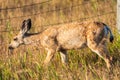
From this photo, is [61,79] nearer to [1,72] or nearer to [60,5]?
[1,72]

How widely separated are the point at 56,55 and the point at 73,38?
1.66 ft

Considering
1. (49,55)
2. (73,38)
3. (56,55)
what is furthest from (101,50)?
(56,55)

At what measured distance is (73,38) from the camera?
7.84 metres

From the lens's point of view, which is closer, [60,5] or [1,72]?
[1,72]

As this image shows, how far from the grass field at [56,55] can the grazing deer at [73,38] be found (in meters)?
0.12

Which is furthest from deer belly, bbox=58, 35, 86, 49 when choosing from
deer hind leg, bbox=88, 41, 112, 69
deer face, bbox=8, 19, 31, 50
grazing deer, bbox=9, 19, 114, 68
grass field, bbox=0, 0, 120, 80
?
deer face, bbox=8, 19, 31, 50

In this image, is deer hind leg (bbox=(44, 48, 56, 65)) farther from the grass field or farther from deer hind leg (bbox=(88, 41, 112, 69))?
deer hind leg (bbox=(88, 41, 112, 69))

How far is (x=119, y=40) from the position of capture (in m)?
7.73

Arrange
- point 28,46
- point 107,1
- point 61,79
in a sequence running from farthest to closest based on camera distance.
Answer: point 107,1 → point 28,46 → point 61,79

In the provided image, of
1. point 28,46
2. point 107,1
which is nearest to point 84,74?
point 28,46

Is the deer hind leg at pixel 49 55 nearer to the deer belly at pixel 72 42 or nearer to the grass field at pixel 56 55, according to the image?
the grass field at pixel 56 55

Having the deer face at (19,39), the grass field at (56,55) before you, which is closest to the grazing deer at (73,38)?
the deer face at (19,39)

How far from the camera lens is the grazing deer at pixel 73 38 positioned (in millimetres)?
7473

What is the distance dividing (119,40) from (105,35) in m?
0.32
